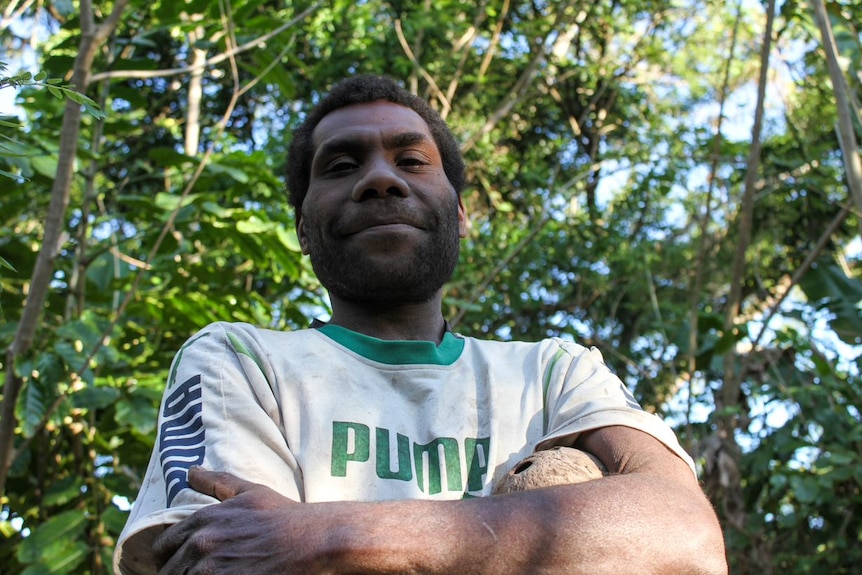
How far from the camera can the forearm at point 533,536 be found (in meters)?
1.40

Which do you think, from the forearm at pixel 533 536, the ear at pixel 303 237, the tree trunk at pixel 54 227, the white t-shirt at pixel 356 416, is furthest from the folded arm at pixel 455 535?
the tree trunk at pixel 54 227

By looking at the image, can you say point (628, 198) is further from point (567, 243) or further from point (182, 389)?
point (182, 389)

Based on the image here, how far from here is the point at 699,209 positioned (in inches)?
390

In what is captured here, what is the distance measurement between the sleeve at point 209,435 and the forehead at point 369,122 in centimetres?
61

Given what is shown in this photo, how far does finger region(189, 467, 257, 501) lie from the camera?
1.54m

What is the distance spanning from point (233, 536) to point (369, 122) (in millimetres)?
1179

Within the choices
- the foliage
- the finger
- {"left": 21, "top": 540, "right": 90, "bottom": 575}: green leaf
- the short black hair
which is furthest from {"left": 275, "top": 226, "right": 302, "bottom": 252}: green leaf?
the finger

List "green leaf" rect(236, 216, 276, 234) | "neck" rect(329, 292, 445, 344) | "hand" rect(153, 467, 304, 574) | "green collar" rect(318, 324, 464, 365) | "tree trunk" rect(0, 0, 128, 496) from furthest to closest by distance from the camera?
1. "green leaf" rect(236, 216, 276, 234)
2. "tree trunk" rect(0, 0, 128, 496)
3. "neck" rect(329, 292, 445, 344)
4. "green collar" rect(318, 324, 464, 365)
5. "hand" rect(153, 467, 304, 574)

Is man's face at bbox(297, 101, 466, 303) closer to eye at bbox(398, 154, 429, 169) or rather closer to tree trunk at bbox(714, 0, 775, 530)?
eye at bbox(398, 154, 429, 169)

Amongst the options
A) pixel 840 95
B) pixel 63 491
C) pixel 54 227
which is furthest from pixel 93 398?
pixel 840 95

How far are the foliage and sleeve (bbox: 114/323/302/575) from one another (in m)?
0.52

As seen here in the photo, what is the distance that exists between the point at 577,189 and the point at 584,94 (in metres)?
3.14

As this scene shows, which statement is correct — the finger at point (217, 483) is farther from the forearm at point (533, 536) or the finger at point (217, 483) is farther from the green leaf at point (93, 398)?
the green leaf at point (93, 398)

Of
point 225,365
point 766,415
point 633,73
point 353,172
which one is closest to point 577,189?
point 766,415
